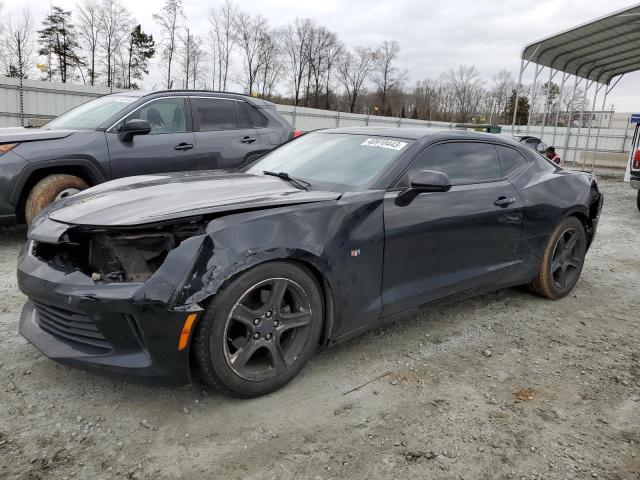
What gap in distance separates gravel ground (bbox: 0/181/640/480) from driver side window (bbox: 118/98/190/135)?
321 centimetres

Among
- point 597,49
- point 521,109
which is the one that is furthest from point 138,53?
point 521,109

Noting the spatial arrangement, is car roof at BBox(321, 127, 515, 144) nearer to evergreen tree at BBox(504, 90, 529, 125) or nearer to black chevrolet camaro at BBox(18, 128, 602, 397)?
black chevrolet camaro at BBox(18, 128, 602, 397)

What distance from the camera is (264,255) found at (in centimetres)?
242

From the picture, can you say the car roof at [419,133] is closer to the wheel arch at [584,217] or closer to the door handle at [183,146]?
the wheel arch at [584,217]


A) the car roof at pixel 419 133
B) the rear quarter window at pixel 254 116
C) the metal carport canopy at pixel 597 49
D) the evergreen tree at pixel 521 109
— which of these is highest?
the evergreen tree at pixel 521 109

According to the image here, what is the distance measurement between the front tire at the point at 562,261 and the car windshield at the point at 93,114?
15.8 feet

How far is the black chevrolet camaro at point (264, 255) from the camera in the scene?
2287 millimetres

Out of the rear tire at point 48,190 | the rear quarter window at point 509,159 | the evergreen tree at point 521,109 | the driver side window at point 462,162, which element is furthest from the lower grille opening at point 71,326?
the evergreen tree at point 521,109

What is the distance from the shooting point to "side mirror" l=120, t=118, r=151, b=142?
5.41 meters

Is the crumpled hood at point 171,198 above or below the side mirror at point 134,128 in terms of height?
below

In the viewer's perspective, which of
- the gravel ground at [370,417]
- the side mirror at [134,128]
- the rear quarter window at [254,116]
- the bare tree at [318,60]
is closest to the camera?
the gravel ground at [370,417]

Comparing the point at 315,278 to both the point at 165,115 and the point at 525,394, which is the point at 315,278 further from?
the point at 165,115

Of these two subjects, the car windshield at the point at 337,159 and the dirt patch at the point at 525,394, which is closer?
the dirt patch at the point at 525,394

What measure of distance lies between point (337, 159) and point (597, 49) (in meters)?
17.0
